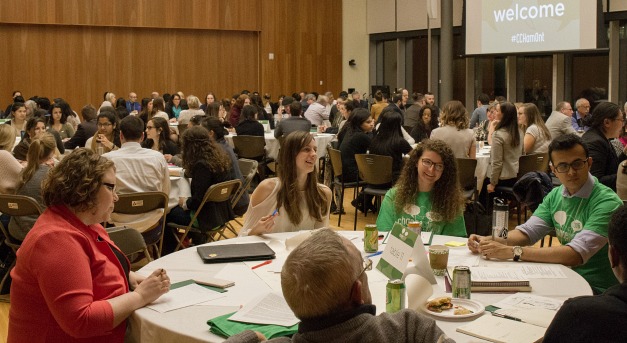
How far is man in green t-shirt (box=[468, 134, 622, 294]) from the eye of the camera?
11.5ft

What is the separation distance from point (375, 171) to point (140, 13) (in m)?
11.8

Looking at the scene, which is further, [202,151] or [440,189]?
[202,151]

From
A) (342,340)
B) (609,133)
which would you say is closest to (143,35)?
(609,133)

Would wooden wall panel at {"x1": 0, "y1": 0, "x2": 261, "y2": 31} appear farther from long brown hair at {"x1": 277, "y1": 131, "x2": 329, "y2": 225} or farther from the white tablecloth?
long brown hair at {"x1": 277, "y1": 131, "x2": 329, "y2": 225}

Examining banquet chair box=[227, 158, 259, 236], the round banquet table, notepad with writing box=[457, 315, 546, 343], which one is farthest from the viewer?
banquet chair box=[227, 158, 259, 236]

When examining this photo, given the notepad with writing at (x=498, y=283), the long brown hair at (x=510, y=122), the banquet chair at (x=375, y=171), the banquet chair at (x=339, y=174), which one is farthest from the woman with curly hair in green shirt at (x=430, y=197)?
the banquet chair at (x=339, y=174)

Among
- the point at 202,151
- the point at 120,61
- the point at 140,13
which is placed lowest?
the point at 202,151

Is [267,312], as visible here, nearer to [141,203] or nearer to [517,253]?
[517,253]

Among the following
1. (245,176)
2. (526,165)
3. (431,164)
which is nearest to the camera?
(431,164)

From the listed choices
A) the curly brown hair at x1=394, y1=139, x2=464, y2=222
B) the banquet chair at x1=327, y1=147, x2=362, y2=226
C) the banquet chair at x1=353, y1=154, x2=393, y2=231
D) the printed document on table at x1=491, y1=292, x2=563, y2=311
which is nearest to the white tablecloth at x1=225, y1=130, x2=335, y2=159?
the banquet chair at x1=327, y1=147, x2=362, y2=226

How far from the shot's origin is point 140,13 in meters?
17.9

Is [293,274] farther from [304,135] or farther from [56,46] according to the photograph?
[56,46]

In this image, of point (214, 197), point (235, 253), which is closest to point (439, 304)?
point (235, 253)

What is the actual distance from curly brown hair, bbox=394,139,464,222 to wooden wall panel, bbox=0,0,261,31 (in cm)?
1479
